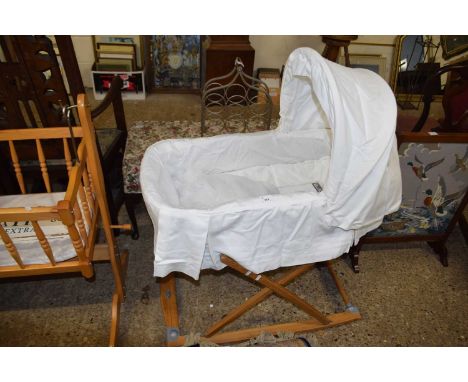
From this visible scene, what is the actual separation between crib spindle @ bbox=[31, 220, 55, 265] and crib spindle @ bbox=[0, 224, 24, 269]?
0.09 meters

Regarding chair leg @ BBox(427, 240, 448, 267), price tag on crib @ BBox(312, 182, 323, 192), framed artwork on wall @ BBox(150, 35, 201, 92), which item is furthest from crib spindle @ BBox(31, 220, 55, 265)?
framed artwork on wall @ BBox(150, 35, 201, 92)

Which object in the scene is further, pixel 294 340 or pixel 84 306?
pixel 84 306

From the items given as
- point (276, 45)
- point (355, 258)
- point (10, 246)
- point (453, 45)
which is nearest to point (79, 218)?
point (10, 246)

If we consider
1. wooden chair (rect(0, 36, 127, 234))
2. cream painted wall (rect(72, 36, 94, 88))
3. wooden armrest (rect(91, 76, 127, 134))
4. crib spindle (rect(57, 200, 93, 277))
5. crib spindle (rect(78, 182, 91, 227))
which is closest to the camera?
crib spindle (rect(57, 200, 93, 277))

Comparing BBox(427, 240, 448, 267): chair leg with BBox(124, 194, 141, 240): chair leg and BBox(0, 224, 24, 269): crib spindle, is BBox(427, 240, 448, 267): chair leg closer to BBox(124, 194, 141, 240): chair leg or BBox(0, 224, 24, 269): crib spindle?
BBox(124, 194, 141, 240): chair leg

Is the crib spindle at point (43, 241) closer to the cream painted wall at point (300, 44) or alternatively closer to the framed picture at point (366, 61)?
the cream painted wall at point (300, 44)

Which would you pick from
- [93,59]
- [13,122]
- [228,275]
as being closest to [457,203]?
[228,275]

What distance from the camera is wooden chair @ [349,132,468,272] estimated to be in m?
1.54

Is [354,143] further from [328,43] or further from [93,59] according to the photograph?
[93,59]

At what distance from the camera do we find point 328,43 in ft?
8.82

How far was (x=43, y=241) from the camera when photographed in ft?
3.81

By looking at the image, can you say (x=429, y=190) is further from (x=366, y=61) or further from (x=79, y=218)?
(x=366, y=61)

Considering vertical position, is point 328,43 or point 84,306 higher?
point 328,43

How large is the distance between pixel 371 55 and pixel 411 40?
0.35m
